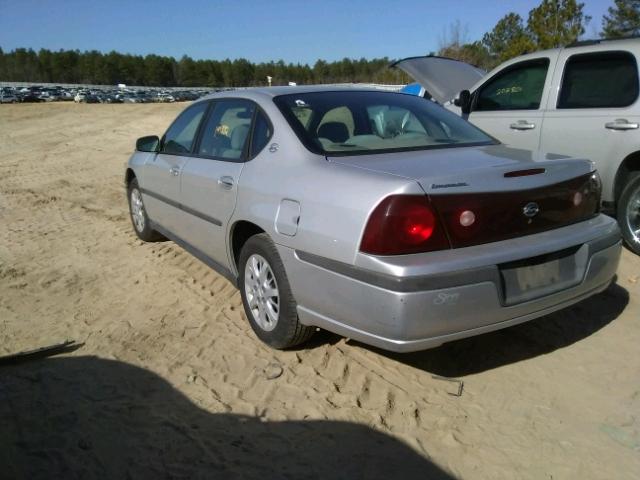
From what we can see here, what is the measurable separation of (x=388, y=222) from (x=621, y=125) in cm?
339

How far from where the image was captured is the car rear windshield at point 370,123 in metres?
3.27

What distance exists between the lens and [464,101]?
6.13m

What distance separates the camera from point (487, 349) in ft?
11.2

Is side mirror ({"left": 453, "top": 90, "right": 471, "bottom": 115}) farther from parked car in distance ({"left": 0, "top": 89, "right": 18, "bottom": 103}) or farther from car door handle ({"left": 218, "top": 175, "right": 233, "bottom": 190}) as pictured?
parked car in distance ({"left": 0, "top": 89, "right": 18, "bottom": 103})

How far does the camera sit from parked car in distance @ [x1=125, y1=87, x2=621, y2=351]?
8.29ft

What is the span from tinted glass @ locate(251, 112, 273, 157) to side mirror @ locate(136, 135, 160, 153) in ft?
6.24

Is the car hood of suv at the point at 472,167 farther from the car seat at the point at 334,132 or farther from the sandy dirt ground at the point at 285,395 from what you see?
the sandy dirt ground at the point at 285,395

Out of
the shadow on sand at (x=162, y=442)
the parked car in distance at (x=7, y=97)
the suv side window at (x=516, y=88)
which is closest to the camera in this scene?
the shadow on sand at (x=162, y=442)

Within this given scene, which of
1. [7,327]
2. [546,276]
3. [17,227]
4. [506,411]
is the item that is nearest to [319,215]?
[546,276]

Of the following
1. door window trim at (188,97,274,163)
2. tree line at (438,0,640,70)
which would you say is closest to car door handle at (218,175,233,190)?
door window trim at (188,97,274,163)

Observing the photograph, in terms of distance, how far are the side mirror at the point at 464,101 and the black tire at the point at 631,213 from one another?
6.34 ft

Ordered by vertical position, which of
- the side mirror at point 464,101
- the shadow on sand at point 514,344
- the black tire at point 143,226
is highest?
the side mirror at point 464,101

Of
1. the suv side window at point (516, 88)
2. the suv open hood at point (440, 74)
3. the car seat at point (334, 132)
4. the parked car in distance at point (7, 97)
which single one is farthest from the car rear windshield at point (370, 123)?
the parked car in distance at point (7, 97)

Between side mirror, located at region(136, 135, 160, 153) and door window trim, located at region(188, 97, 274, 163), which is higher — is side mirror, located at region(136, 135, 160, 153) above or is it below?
below
